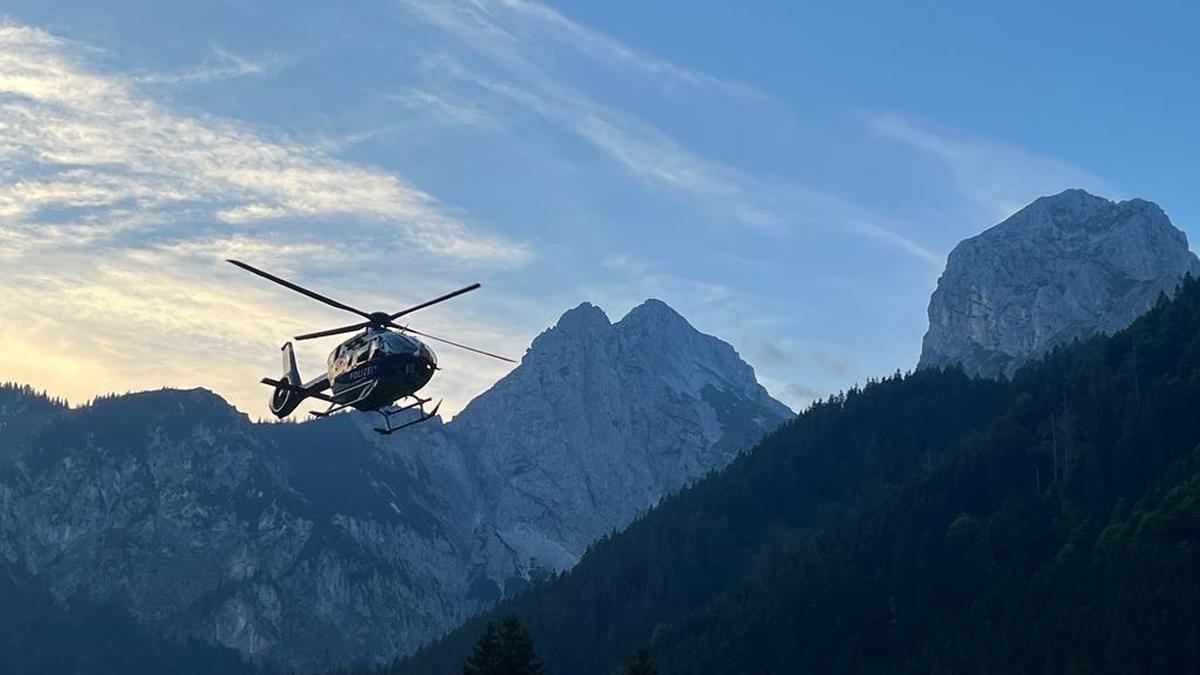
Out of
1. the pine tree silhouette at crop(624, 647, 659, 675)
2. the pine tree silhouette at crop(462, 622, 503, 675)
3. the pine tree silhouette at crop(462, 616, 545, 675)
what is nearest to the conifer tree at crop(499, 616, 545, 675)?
the pine tree silhouette at crop(462, 616, 545, 675)

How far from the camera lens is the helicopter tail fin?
110 metres

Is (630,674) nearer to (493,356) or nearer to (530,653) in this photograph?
(530,653)

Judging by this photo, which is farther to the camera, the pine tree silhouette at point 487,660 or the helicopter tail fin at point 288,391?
the helicopter tail fin at point 288,391

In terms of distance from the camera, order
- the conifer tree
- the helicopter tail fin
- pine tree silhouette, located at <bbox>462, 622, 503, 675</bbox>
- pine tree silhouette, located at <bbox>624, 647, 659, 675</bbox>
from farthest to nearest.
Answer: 1. the helicopter tail fin
2. pine tree silhouette, located at <bbox>624, 647, 659, 675</bbox>
3. the conifer tree
4. pine tree silhouette, located at <bbox>462, 622, 503, 675</bbox>

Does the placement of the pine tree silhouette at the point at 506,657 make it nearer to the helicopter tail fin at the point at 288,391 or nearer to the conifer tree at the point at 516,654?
the conifer tree at the point at 516,654

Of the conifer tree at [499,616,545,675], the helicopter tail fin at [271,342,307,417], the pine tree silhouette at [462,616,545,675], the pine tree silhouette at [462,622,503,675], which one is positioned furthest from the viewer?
the helicopter tail fin at [271,342,307,417]

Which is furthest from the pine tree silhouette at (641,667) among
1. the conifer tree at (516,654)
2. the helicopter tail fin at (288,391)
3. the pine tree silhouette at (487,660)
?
the helicopter tail fin at (288,391)

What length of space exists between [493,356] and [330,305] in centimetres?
1062

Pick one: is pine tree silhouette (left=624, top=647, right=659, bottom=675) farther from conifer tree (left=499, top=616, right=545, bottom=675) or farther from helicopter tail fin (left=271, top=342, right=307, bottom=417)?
helicopter tail fin (left=271, top=342, right=307, bottom=417)

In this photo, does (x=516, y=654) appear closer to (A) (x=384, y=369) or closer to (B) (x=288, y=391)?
(A) (x=384, y=369)

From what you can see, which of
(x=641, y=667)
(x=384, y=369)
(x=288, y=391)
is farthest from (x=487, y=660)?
(x=288, y=391)

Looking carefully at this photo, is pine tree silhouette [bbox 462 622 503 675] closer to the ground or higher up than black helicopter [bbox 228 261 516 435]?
closer to the ground

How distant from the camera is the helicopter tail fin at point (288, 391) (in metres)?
110

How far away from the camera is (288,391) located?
111 meters
